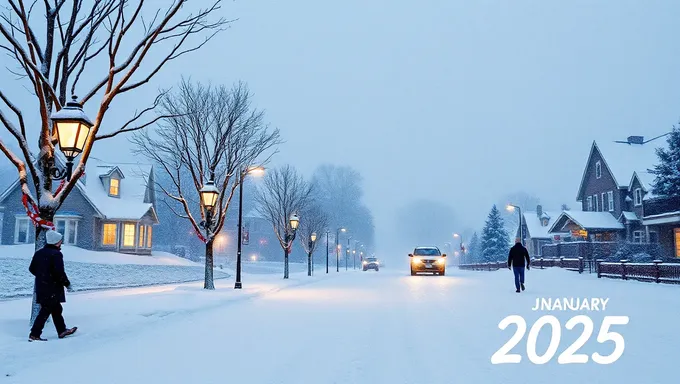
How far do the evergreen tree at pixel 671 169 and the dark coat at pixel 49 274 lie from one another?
3691cm

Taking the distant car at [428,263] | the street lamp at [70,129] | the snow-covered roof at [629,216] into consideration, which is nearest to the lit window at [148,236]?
the distant car at [428,263]

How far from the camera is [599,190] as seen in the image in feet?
172

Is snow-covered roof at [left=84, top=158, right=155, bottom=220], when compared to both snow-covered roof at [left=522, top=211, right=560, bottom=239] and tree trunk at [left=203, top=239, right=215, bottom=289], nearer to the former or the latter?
tree trunk at [left=203, top=239, right=215, bottom=289]

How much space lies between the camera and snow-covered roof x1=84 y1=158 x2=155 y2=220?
41188 mm

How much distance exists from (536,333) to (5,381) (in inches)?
319

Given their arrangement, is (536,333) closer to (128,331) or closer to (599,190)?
(128,331)

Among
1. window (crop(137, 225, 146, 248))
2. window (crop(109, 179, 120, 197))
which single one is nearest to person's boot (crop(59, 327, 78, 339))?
window (crop(137, 225, 146, 248))

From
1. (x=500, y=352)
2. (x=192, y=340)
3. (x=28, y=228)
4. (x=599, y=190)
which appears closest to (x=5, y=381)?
(x=192, y=340)

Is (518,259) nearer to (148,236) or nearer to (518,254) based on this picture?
(518,254)

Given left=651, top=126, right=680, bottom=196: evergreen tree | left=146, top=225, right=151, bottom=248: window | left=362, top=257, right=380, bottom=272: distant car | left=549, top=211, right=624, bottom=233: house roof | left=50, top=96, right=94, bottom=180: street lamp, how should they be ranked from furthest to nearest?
left=362, top=257, right=380, bottom=272: distant car → left=549, top=211, right=624, bottom=233: house roof → left=146, top=225, right=151, bottom=248: window → left=651, top=126, right=680, bottom=196: evergreen tree → left=50, top=96, right=94, bottom=180: street lamp

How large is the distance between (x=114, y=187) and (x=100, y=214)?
4675mm

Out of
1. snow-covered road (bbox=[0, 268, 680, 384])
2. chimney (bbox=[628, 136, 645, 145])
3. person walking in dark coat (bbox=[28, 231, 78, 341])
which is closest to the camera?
snow-covered road (bbox=[0, 268, 680, 384])

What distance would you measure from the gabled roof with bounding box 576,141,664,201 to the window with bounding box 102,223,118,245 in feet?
135

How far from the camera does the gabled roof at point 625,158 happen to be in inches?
1906
